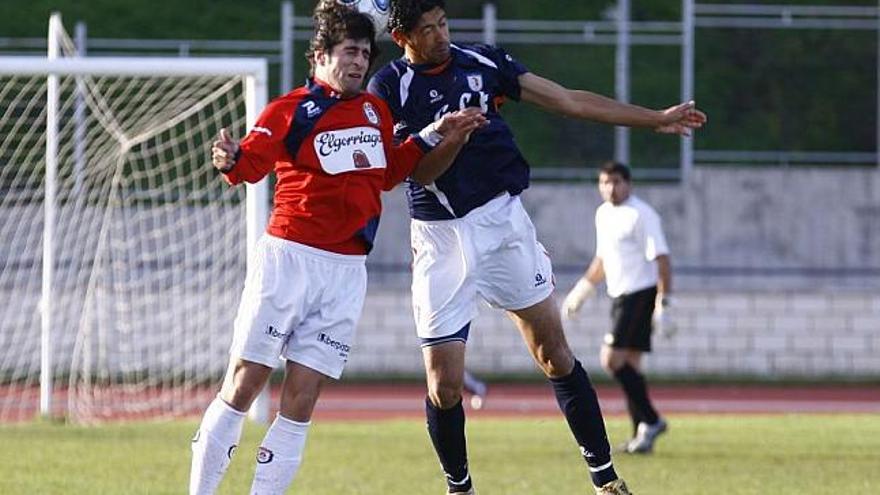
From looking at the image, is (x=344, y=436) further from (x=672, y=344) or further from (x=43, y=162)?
(x=672, y=344)

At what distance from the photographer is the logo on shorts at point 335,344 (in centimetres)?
697

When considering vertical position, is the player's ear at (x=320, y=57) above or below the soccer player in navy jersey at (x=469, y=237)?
above

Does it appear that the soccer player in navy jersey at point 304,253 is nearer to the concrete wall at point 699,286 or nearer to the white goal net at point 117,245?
the white goal net at point 117,245

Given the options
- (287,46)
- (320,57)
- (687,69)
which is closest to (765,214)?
(687,69)

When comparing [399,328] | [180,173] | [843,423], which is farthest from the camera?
[399,328]

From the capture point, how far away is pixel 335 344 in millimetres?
7000

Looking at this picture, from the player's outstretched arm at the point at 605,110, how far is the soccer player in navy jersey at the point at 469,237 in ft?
0.03

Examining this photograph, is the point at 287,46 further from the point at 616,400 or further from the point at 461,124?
the point at 461,124

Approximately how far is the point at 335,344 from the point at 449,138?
99 centimetres

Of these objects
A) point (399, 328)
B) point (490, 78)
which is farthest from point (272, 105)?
point (399, 328)

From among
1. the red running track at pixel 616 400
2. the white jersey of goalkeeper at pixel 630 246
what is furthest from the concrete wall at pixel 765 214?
the white jersey of goalkeeper at pixel 630 246

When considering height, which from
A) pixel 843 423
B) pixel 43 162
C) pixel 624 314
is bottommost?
pixel 843 423

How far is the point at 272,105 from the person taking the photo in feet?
22.8

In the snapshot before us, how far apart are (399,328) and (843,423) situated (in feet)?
22.8
